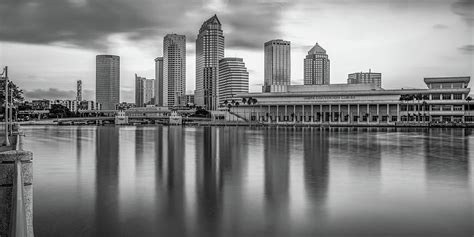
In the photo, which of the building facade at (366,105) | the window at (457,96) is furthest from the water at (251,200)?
the window at (457,96)

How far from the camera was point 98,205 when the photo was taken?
1698 centimetres

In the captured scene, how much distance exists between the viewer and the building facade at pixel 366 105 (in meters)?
156

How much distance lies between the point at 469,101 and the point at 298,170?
146160 mm

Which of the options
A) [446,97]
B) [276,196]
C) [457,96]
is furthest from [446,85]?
[276,196]

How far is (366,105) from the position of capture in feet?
557

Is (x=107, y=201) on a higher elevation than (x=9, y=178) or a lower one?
lower

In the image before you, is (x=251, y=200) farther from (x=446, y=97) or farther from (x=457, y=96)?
(x=457, y=96)

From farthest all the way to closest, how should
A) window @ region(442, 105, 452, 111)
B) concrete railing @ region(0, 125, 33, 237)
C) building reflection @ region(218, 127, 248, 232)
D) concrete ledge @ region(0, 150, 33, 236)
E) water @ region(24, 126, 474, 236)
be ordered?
window @ region(442, 105, 452, 111) < building reflection @ region(218, 127, 248, 232) < water @ region(24, 126, 474, 236) < concrete ledge @ region(0, 150, 33, 236) < concrete railing @ region(0, 125, 33, 237)

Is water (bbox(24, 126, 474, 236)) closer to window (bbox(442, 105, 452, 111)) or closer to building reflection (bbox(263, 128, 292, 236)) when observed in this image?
building reflection (bbox(263, 128, 292, 236))

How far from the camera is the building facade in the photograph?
513ft

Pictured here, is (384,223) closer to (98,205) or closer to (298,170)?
(98,205)

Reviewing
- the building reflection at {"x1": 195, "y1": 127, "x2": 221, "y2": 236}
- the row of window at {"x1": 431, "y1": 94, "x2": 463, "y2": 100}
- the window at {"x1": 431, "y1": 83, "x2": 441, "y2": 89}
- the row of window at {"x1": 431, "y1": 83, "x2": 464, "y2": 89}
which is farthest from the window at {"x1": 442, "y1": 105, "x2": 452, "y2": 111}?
the building reflection at {"x1": 195, "y1": 127, "x2": 221, "y2": 236}

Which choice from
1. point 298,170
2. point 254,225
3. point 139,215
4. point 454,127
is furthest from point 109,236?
point 454,127

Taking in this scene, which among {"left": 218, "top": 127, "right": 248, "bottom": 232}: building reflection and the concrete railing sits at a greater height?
the concrete railing
